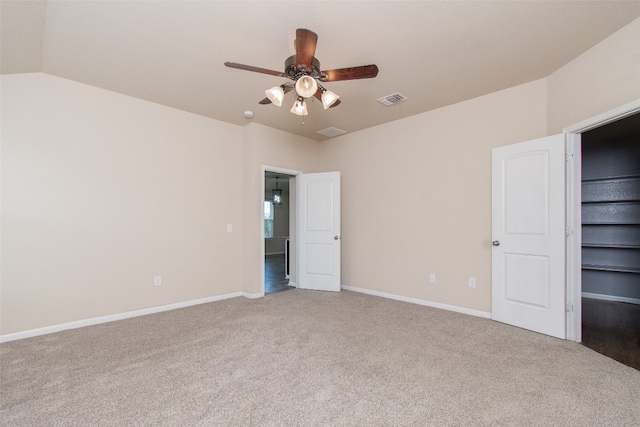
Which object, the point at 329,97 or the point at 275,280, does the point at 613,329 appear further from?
the point at 275,280

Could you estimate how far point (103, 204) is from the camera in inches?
134

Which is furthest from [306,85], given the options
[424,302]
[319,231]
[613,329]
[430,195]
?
[613,329]

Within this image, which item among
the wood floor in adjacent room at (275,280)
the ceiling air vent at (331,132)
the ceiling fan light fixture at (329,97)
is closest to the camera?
the ceiling fan light fixture at (329,97)

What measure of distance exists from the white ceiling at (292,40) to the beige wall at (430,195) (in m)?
0.44

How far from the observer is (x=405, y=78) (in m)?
3.12

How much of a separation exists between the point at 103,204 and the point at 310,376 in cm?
303

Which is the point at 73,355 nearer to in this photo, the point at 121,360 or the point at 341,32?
the point at 121,360

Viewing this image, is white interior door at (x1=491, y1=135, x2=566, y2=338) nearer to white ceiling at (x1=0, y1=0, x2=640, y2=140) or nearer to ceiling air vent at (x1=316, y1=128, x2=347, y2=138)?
white ceiling at (x1=0, y1=0, x2=640, y2=140)

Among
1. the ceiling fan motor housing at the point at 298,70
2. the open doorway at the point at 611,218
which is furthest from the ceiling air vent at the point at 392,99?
the open doorway at the point at 611,218

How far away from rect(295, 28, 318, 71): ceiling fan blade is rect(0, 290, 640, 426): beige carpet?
7.67 ft

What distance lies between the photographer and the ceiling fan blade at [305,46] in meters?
2.04

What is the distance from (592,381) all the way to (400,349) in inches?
52.4

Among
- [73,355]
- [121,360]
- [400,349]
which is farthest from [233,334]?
[400,349]

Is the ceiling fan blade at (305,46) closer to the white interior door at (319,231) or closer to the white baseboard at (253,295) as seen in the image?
the white interior door at (319,231)
